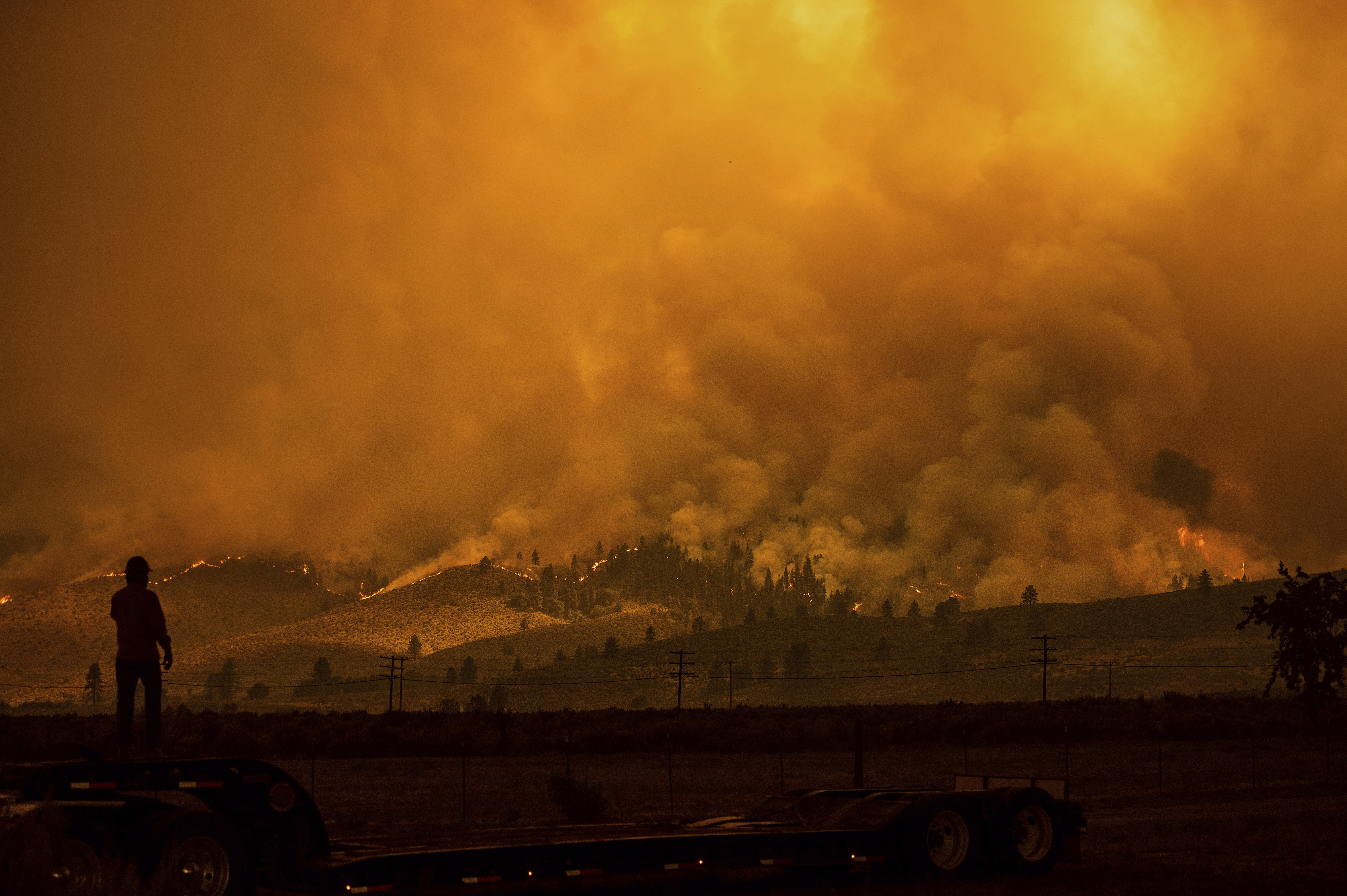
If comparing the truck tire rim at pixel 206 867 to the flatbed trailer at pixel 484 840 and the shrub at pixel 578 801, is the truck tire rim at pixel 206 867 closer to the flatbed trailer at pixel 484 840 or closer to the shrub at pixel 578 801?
the flatbed trailer at pixel 484 840

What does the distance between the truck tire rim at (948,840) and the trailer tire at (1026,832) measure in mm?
442

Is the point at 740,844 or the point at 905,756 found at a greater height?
the point at 740,844

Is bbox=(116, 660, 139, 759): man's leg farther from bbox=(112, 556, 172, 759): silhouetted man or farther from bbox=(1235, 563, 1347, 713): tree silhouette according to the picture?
bbox=(1235, 563, 1347, 713): tree silhouette

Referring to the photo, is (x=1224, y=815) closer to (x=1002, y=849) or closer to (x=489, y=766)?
(x=1002, y=849)

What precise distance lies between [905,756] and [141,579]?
5919 centimetres

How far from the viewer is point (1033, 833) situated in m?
17.7

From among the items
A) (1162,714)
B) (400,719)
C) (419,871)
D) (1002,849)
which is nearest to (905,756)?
(1162,714)

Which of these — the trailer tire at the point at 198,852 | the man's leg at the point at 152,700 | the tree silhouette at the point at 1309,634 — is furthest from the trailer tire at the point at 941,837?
the tree silhouette at the point at 1309,634

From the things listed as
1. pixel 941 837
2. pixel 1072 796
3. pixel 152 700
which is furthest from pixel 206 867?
pixel 1072 796

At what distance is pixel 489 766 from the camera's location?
203ft

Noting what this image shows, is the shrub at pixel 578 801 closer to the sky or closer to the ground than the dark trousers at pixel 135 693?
closer to the ground

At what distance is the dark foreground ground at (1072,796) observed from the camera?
685 inches

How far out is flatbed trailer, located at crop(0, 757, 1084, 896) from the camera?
12594 mm

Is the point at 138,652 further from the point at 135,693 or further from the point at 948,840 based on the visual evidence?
the point at 948,840
